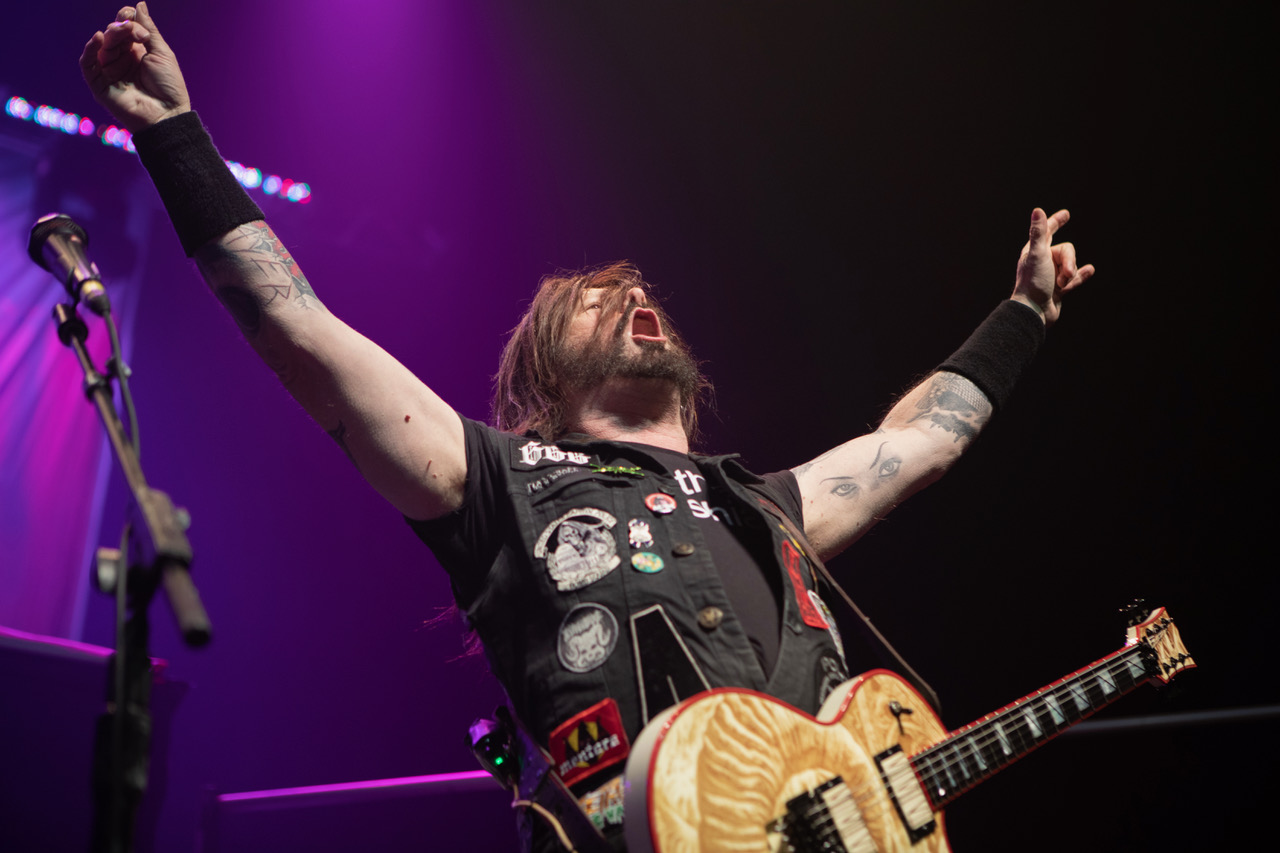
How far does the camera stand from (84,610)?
3.69m

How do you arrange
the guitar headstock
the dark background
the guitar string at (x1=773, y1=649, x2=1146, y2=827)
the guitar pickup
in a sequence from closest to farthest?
1. the guitar string at (x1=773, y1=649, x2=1146, y2=827)
2. the guitar pickup
3. the guitar headstock
4. the dark background

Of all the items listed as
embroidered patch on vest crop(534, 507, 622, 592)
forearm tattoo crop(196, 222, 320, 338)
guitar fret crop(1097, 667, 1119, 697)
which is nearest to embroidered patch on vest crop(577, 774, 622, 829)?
embroidered patch on vest crop(534, 507, 622, 592)

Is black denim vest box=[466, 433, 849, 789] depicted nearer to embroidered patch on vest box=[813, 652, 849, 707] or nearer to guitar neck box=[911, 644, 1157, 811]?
embroidered patch on vest box=[813, 652, 849, 707]

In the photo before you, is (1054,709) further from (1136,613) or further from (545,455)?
(545,455)

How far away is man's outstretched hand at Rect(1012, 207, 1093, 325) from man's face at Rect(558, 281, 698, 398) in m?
1.19

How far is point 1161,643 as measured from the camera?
6.96ft

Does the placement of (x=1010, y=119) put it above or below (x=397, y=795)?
above

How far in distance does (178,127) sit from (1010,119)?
336 cm

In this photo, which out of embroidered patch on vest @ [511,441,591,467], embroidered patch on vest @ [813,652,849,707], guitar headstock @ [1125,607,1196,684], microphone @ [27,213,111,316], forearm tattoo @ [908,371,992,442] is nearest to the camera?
microphone @ [27,213,111,316]

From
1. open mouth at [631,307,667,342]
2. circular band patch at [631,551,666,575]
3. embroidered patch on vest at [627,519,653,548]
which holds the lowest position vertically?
circular band patch at [631,551,666,575]

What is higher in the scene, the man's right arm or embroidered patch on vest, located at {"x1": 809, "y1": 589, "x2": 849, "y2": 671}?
the man's right arm

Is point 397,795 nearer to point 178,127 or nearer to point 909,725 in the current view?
point 909,725

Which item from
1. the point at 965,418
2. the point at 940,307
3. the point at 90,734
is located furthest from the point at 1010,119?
the point at 90,734

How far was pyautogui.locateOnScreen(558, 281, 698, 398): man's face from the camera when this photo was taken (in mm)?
2424
